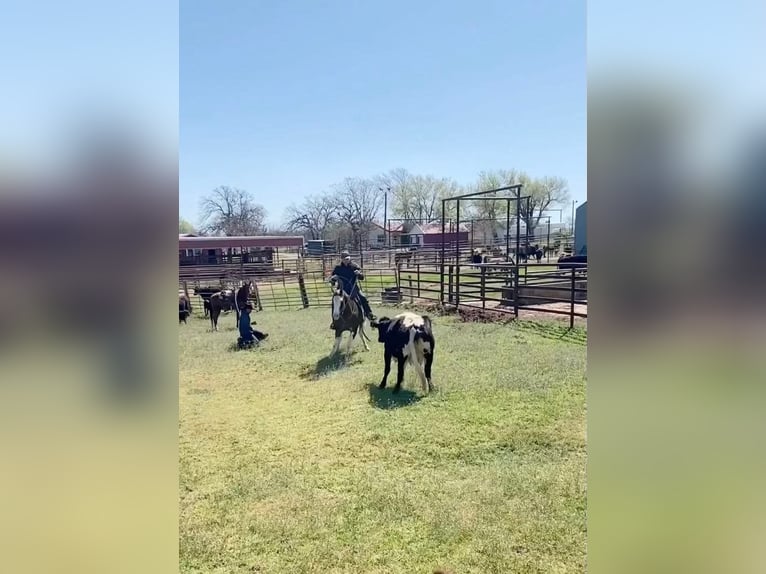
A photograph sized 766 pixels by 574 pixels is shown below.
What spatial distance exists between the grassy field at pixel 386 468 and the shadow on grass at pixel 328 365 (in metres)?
0.04

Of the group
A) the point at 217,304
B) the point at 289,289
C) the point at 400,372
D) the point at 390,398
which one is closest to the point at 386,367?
the point at 400,372

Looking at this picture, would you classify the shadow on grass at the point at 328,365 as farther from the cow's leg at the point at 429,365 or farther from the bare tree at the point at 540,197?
the bare tree at the point at 540,197

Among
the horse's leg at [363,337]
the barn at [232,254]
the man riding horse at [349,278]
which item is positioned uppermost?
the barn at [232,254]

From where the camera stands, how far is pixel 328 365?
21.3 feet

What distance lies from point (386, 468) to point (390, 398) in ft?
5.29

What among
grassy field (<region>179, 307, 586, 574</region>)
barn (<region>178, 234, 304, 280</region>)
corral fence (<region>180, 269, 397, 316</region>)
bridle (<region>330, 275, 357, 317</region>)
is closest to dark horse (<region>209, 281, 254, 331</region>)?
corral fence (<region>180, 269, 397, 316</region>)

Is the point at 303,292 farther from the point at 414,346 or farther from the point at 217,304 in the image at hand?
the point at 414,346

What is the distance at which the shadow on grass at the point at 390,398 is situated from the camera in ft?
15.5

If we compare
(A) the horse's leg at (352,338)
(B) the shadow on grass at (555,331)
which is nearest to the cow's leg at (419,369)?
(A) the horse's leg at (352,338)

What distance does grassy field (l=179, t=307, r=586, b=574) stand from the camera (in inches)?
93.6

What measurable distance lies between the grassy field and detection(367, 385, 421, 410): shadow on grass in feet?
0.09

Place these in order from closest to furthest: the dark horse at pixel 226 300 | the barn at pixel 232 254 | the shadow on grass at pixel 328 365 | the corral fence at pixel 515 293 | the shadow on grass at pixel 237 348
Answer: the shadow on grass at pixel 328 365 → the shadow on grass at pixel 237 348 → the corral fence at pixel 515 293 → the dark horse at pixel 226 300 → the barn at pixel 232 254
